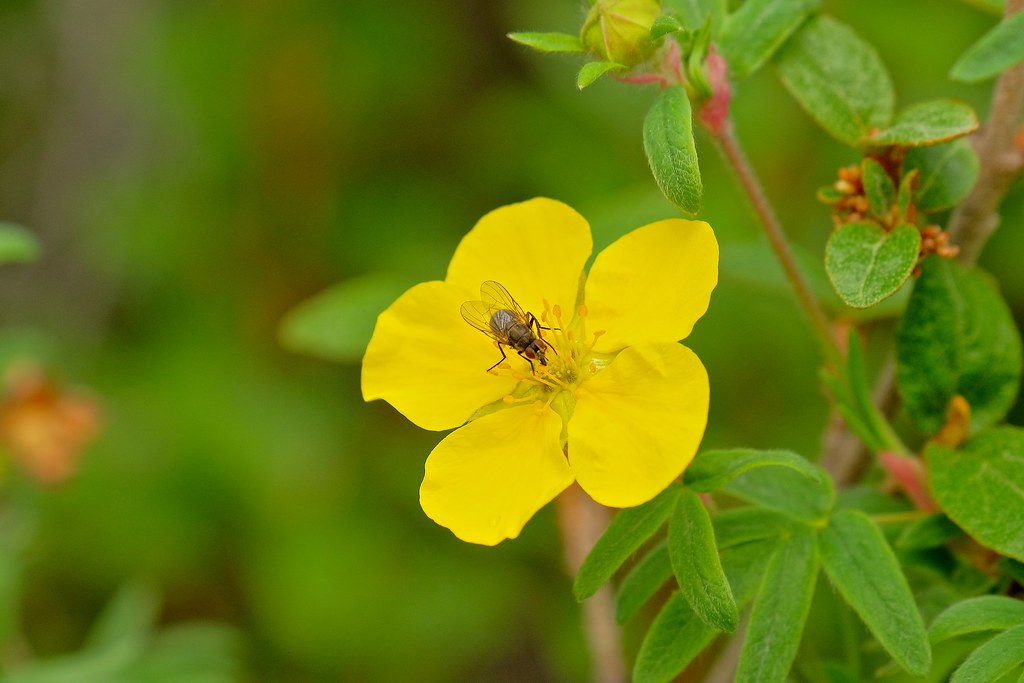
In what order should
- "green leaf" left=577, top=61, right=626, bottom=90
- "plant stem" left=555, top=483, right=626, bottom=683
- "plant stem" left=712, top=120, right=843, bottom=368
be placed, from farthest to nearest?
1. "plant stem" left=555, top=483, right=626, bottom=683
2. "plant stem" left=712, top=120, right=843, bottom=368
3. "green leaf" left=577, top=61, right=626, bottom=90

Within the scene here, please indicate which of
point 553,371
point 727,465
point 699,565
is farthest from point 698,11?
point 699,565

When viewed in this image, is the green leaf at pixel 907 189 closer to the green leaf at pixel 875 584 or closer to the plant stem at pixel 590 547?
the green leaf at pixel 875 584

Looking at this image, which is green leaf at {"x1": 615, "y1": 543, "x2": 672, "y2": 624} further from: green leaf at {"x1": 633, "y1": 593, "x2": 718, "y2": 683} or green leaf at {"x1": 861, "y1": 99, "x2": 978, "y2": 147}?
green leaf at {"x1": 861, "y1": 99, "x2": 978, "y2": 147}

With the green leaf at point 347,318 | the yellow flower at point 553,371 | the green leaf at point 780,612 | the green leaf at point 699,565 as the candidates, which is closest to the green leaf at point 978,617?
the green leaf at point 780,612

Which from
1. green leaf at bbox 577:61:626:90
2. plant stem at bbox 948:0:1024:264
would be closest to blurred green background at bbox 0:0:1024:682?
plant stem at bbox 948:0:1024:264

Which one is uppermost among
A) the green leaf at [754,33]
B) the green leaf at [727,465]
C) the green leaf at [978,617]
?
the green leaf at [754,33]

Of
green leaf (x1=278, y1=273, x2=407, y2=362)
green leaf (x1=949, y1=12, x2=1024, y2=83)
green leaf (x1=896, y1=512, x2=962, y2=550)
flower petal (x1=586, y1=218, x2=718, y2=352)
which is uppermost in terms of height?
green leaf (x1=949, y1=12, x2=1024, y2=83)
